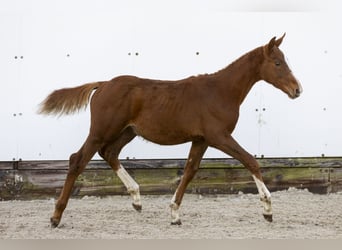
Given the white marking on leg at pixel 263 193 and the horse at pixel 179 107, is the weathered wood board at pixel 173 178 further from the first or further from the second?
the white marking on leg at pixel 263 193

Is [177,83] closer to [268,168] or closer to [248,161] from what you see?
[248,161]

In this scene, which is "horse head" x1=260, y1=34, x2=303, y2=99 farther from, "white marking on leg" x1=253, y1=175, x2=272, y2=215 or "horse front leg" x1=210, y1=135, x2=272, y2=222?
"white marking on leg" x1=253, y1=175, x2=272, y2=215

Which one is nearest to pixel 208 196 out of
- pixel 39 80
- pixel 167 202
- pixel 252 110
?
pixel 167 202

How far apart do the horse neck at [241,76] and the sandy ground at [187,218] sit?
123 centimetres

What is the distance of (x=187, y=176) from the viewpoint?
536 cm

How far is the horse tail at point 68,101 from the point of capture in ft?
18.1

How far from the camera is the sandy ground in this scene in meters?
4.89

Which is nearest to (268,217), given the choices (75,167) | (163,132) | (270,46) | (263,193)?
(263,193)

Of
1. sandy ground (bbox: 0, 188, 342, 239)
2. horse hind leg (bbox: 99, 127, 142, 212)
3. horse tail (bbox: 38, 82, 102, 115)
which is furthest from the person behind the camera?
horse hind leg (bbox: 99, 127, 142, 212)

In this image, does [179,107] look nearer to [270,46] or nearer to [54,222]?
[270,46]

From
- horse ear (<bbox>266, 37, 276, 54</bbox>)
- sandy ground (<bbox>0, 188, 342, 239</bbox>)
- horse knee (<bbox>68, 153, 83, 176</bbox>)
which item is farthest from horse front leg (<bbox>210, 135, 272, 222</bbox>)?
horse knee (<bbox>68, 153, 83, 176</bbox>)

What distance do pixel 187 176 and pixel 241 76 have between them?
109 centimetres

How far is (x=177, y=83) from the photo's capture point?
17.8 ft

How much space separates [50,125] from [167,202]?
1.69 meters
